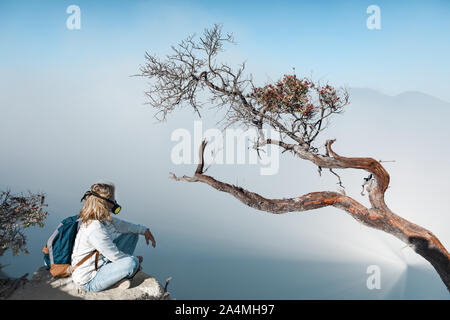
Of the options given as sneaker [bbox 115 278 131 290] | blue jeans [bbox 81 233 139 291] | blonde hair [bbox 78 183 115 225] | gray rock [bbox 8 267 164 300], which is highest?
blonde hair [bbox 78 183 115 225]

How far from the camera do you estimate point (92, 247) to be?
12.0 feet

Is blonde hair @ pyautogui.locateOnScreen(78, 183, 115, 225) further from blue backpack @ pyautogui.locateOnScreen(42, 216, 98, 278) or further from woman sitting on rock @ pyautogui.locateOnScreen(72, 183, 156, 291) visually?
blue backpack @ pyautogui.locateOnScreen(42, 216, 98, 278)

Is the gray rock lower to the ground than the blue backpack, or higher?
lower

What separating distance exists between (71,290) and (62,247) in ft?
1.61

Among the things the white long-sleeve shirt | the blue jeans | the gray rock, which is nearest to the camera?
the white long-sleeve shirt

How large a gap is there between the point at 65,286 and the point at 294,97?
4038 millimetres

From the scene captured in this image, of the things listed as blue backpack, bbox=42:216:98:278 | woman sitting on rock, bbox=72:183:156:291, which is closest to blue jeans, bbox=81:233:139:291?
woman sitting on rock, bbox=72:183:156:291

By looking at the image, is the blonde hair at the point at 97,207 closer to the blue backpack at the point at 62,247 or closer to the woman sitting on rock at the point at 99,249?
the woman sitting on rock at the point at 99,249

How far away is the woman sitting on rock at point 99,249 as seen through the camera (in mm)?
3574

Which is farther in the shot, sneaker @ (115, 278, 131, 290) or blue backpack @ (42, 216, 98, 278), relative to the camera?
sneaker @ (115, 278, 131, 290)

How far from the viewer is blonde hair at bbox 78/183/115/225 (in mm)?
3592

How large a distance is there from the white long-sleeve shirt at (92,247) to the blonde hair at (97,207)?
0.06m

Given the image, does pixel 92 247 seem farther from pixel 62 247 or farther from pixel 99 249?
pixel 62 247
